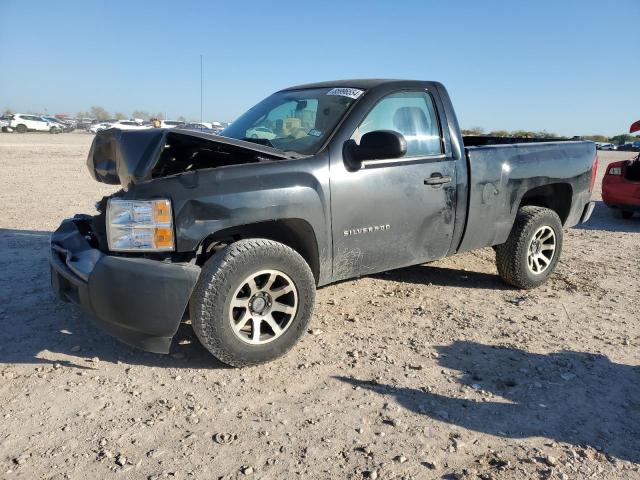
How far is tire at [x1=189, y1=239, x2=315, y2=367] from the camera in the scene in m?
2.98

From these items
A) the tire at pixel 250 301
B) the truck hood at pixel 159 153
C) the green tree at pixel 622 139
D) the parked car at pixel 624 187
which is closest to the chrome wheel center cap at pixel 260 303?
the tire at pixel 250 301

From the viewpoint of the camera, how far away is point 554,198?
522cm

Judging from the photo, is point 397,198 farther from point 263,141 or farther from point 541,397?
point 541,397

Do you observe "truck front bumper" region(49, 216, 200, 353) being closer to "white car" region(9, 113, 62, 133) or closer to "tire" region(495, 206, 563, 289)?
"tire" region(495, 206, 563, 289)

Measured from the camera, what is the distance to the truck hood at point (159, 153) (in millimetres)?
2928

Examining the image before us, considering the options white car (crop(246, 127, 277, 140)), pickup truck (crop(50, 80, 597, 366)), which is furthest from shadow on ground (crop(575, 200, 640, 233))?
white car (crop(246, 127, 277, 140))

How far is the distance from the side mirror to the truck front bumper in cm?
137

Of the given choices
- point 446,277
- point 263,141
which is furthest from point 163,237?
point 446,277

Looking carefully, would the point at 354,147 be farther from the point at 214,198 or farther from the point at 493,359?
the point at 493,359

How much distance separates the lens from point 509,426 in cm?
264

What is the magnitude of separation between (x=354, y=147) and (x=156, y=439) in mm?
2169

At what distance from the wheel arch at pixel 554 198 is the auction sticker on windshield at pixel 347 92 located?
2.15 meters

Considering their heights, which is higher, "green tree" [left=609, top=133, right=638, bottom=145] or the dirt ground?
"green tree" [left=609, top=133, right=638, bottom=145]

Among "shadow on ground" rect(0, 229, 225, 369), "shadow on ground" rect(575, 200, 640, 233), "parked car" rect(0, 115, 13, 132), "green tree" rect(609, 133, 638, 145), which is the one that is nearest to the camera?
"shadow on ground" rect(0, 229, 225, 369)
